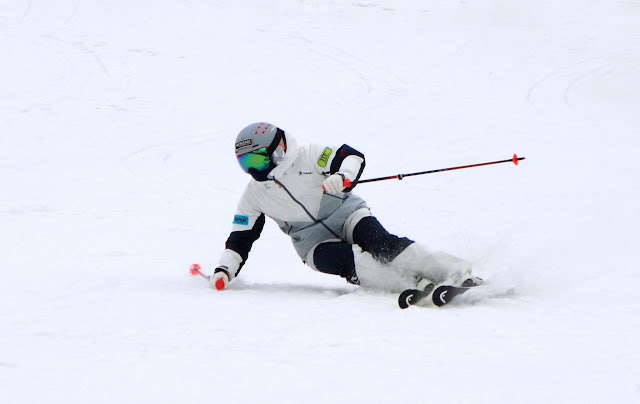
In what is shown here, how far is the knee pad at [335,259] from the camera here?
487 cm

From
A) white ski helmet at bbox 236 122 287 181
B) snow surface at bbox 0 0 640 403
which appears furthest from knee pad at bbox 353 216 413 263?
white ski helmet at bbox 236 122 287 181

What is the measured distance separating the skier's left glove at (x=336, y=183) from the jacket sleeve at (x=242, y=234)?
852mm

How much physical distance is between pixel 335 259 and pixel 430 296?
917 millimetres

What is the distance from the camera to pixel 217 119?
38.6ft

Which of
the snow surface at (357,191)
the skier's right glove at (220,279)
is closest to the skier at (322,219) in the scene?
the skier's right glove at (220,279)

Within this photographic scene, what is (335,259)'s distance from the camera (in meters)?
4.92

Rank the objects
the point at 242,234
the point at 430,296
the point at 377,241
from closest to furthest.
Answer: the point at 430,296, the point at 377,241, the point at 242,234

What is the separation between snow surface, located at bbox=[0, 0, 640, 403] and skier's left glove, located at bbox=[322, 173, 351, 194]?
654 millimetres

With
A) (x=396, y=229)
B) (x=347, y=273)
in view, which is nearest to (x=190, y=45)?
(x=396, y=229)

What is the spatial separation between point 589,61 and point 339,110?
15.4 feet

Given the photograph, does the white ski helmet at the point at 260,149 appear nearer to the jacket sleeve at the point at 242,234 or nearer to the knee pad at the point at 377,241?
the jacket sleeve at the point at 242,234

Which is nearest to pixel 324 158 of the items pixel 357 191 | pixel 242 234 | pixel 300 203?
pixel 300 203

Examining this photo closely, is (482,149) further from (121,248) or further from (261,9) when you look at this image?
(261,9)

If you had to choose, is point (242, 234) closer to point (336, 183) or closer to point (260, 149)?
point (260, 149)
